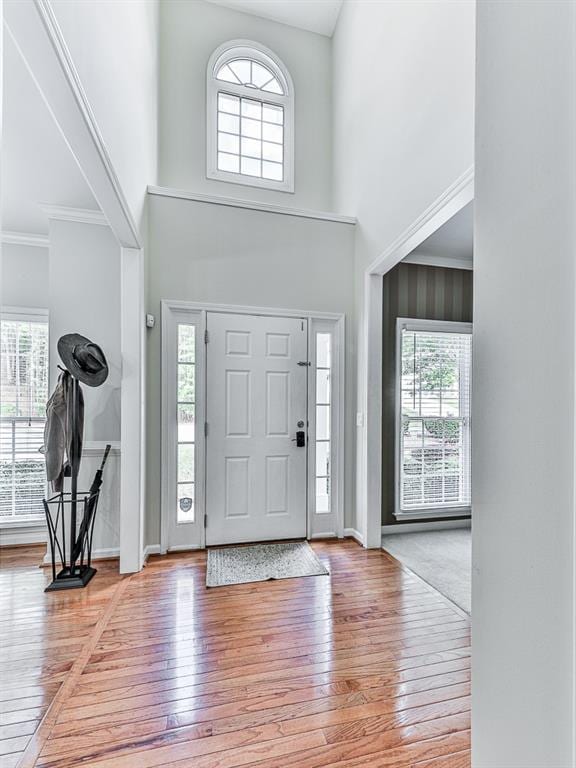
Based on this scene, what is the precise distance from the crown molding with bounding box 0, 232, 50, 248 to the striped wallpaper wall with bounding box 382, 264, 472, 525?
3.25m

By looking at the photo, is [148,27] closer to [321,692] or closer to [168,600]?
[168,600]

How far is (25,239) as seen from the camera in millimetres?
3777

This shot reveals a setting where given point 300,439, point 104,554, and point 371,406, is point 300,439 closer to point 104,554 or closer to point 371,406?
point 371,406

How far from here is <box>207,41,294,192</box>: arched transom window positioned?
4.09 m

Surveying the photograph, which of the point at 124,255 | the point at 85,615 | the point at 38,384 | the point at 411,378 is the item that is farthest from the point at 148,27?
the point at 85,615

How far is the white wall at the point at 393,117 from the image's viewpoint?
2.35m

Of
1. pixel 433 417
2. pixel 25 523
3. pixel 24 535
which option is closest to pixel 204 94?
pixel 433 417

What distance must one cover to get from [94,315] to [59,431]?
1.00m

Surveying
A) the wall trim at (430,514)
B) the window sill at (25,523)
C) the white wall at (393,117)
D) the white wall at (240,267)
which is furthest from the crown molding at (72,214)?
the wall trim at (430,514)

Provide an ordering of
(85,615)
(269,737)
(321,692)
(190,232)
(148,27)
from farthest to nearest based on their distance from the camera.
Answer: (190,232) < (148,27) < (85,615) < (321,692) < (269,737)

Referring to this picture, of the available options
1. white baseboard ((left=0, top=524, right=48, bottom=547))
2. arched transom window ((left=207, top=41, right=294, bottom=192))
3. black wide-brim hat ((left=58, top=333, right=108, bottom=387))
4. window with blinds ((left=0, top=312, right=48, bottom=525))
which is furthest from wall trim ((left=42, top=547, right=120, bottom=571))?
arched transom window ((left=207, top=41, right=294, bottom=192))

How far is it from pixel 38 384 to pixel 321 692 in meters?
3.46

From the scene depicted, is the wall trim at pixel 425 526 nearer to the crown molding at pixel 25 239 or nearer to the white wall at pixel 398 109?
the white wall at pixel 398 109

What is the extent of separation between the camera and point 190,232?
11.4 ft
